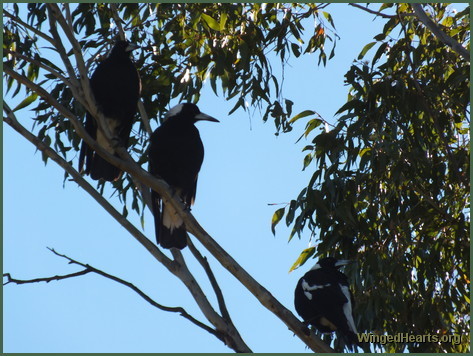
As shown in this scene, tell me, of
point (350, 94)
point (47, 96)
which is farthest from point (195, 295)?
point (350, 94)

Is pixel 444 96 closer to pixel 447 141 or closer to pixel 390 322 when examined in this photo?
pixel 447 141

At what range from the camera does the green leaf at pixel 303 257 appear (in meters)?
4.32

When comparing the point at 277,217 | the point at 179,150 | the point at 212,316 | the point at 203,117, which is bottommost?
the point at 212,316

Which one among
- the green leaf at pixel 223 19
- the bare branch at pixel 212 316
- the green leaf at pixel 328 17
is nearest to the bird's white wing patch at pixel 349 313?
the bare branch at pixel 212 316

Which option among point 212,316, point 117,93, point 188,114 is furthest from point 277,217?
point 212,316

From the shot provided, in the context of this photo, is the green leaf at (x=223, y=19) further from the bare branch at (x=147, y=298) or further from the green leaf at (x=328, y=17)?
the bare branch at (x=147, y=298)

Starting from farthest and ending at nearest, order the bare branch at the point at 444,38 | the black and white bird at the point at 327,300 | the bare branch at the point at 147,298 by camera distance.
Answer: the black and white bird at the point at 327,300
the bare branch at the point at 444,38
the bare branch at the point at 147,298

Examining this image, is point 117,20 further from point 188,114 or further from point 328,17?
point 328,17

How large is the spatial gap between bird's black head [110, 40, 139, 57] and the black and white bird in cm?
136

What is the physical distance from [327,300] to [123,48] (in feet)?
5.11

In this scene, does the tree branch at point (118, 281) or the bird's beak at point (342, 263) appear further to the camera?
the bird's beak at point (342, 263)

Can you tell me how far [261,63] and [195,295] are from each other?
5.34 ft

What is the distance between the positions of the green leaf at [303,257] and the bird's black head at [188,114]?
0.84m

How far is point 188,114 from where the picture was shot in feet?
13.2
